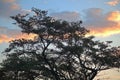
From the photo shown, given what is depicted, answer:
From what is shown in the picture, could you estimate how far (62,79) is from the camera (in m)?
37.0

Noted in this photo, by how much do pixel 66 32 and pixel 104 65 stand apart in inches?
230

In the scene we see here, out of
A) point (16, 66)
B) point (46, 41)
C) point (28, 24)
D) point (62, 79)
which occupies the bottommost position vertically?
point (62, 79)

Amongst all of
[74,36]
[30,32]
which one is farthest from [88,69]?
[30,32]

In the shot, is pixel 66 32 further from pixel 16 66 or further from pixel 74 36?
pixel 16 66

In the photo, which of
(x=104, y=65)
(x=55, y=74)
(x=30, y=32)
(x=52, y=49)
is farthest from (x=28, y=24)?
(x=104, y=65)

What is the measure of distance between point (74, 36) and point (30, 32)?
5.13 m

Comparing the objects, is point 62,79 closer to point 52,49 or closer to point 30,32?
point 52,49

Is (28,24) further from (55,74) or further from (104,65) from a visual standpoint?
(104,65)

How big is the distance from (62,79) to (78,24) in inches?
266

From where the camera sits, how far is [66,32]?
3716cm

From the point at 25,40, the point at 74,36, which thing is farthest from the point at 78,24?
the point at 25,40

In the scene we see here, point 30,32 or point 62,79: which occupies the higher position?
point 30,32

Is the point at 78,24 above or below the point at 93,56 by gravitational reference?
above

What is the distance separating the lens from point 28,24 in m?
37.0
